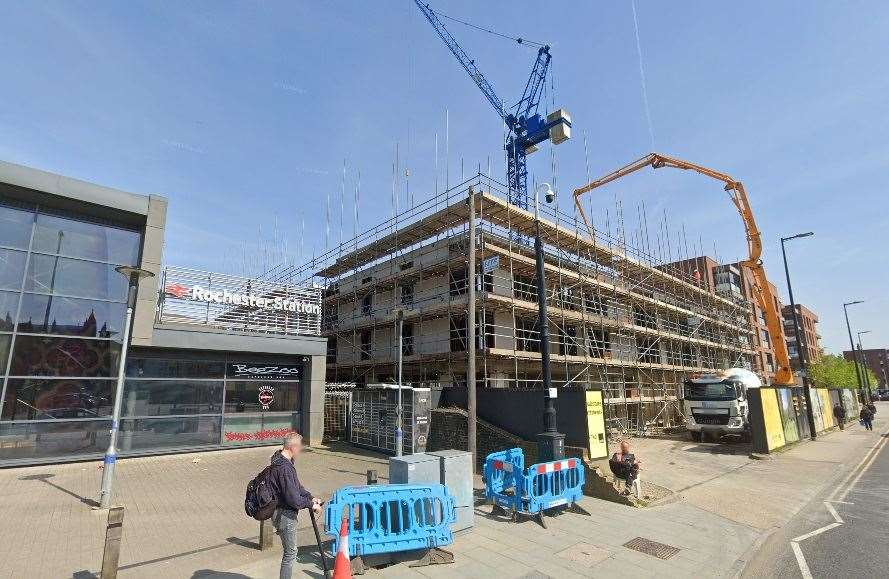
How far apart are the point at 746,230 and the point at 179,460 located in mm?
35125

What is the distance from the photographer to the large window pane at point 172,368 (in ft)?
50.6

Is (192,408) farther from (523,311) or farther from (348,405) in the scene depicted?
(523,311)

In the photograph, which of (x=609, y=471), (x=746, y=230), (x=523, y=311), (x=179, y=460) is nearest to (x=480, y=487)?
(x=609, y=471)

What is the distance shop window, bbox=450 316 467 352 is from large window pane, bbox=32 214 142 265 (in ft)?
45.3

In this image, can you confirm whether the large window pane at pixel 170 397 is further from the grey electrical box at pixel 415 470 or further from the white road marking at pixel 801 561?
the white road marking at pixel 801 561

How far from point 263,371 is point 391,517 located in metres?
13.3

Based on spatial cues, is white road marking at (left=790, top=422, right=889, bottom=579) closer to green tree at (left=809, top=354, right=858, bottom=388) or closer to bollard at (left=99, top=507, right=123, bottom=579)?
bollard at (left=99, top=507, right=123, bottom=579)

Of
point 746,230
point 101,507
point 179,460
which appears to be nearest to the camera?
point 101,507

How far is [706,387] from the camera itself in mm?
22203

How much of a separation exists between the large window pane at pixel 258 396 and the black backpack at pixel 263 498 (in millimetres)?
13550

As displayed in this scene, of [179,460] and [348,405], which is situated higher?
[348,405]

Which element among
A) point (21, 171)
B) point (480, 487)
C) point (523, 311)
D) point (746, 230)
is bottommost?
point (480, 487)

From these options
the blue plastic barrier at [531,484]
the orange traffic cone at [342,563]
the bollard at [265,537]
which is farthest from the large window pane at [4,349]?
the blue plastic barrier at [531,484]

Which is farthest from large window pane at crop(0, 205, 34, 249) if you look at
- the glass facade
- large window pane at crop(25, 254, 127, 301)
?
large window pane at crop(25, 254, 127, 301)
